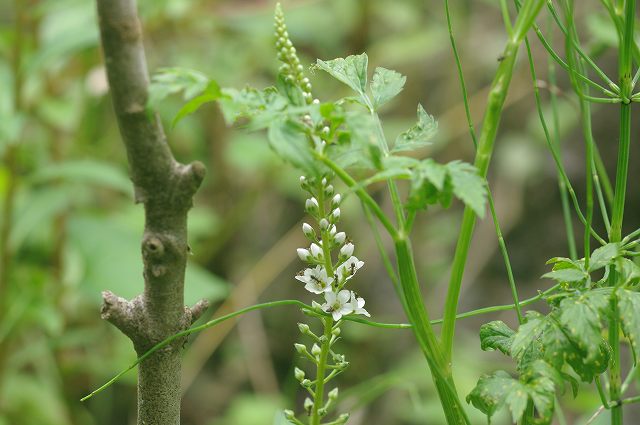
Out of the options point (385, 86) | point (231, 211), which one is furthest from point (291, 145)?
point (231, 211)

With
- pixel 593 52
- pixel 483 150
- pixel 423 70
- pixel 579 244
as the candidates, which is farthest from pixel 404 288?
pixel 423 70

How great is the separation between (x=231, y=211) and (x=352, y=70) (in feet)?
6.60

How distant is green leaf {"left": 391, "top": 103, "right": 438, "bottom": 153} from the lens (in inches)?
25.1

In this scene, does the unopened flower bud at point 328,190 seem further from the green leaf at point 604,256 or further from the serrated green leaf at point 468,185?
the green leaf at point 604,256

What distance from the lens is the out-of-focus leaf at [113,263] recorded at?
163 cm

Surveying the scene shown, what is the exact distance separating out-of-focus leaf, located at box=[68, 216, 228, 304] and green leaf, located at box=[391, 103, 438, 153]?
100cm

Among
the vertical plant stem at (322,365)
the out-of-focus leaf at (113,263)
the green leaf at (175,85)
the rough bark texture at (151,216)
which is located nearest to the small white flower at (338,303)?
the vertical plant stem at (322,365)

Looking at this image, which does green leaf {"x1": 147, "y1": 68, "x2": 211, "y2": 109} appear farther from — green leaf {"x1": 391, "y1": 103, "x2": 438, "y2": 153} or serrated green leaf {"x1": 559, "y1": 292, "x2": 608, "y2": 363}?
serrated green leaf {"x1": 559, "y1": 292, "x2": 608, "y2": 363}

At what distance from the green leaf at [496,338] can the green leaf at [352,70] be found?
263mm

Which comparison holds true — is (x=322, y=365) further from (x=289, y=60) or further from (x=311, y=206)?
(x=289, y=60)

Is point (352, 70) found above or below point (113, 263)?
above

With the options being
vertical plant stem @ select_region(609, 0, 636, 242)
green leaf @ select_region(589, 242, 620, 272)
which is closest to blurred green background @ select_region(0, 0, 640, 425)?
vertical plant stem @ select_region(609, 0, 636, 242)

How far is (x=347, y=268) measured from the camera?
0.66 meters

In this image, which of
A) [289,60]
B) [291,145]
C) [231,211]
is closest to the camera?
[291,145]
